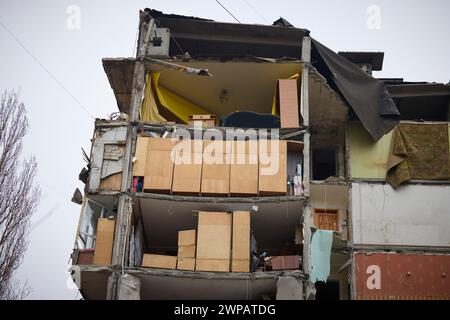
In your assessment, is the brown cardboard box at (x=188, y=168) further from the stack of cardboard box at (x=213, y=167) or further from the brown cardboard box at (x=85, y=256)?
the brown cardboard box at (x=85, y=256)

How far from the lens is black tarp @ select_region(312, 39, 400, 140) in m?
23.0

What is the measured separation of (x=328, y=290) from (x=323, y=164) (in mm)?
5079

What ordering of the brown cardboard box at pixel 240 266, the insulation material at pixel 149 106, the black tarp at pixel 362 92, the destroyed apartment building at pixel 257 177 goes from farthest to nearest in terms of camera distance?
the black tarp at pixel 362 92
the insulation material at pixel 149 106
the destroyed apartment building at pixel 257 177
the brown cardboard box at pixel 240 266

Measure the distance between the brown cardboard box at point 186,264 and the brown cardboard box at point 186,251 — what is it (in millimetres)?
121

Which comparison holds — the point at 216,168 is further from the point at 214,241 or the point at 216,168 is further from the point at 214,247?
the point at 214,247

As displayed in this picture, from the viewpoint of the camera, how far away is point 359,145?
80.8 ft

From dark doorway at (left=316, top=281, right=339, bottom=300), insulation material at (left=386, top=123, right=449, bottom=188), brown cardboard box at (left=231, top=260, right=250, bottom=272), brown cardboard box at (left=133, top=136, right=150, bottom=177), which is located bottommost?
brown cardboard box at (left=231, top=260, right=250, bottom=272)

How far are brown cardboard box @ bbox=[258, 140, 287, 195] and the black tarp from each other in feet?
10.4

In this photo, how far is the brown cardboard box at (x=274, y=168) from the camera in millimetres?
21141

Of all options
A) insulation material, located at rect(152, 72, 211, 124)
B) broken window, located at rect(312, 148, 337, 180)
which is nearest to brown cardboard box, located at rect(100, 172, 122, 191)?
insulation material, located at rect(152, 72, 211, 124)

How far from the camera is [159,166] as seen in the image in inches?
843

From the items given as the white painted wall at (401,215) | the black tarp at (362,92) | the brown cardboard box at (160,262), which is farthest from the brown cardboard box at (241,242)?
the black tarp at (362,92)

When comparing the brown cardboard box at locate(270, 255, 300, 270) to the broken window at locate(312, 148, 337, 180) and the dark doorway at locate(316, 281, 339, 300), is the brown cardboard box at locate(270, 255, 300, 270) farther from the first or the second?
the broken window at locate(312, 148, 337, 180)
